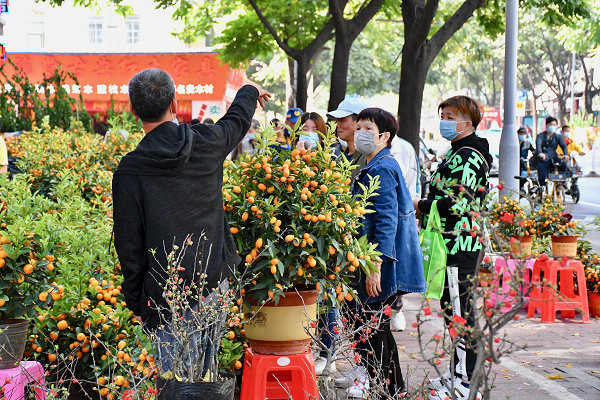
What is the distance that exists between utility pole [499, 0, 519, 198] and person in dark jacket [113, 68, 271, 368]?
32.0 feet

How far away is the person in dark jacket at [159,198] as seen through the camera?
3396mm

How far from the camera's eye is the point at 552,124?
854 inches

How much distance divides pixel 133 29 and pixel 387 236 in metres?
33.5

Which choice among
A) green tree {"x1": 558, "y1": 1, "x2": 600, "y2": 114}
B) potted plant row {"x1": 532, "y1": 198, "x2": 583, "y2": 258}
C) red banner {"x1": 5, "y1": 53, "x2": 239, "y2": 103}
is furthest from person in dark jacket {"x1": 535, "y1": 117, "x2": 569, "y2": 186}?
red banner {"x1": 5, "y1": 53, "x2": 239, "y2": 103}

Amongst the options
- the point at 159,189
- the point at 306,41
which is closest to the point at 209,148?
the point at 159,189

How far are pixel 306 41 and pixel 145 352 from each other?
14947mm

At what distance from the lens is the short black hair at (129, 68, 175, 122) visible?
342 centimetres

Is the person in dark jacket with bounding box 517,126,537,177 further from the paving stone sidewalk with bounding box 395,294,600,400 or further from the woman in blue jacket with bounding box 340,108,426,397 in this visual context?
the woman in blue jacket with bounding box 340,108,426,397

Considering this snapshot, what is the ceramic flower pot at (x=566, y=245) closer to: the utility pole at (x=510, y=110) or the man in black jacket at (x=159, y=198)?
the utility pole at (x=510, y=110)

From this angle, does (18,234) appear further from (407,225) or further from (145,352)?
(407,225)

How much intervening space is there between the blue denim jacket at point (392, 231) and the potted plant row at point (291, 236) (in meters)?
0.38

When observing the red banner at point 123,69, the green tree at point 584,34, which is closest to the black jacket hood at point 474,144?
the green tree at point 584,34

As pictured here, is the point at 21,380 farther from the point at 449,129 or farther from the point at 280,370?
the point at 449,129

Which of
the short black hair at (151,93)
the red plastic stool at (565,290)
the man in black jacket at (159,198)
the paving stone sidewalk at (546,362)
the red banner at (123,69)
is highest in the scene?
the red banner at (123,69)
